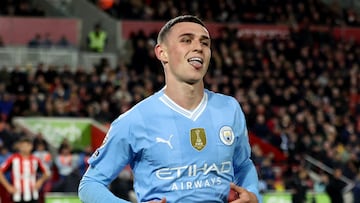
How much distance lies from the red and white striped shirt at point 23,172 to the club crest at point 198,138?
837 cm

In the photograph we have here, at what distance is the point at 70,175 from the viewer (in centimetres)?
1502

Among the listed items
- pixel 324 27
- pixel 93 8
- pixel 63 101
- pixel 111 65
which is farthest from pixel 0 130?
pixel 324 27

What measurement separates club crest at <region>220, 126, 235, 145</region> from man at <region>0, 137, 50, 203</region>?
820 centimetres

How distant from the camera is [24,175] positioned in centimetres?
1240

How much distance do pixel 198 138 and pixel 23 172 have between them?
857 cm

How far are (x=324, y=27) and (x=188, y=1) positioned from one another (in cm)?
469

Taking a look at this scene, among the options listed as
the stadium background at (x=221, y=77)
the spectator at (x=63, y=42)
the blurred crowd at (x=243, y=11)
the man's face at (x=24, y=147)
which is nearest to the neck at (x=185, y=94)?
the man's face at (x=24, y=147)

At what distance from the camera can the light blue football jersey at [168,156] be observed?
161 inches

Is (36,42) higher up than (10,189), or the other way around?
(36,42)

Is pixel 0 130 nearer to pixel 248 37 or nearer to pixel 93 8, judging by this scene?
pixel 93 8

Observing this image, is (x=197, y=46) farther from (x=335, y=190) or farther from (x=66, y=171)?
(x=335, y=190)

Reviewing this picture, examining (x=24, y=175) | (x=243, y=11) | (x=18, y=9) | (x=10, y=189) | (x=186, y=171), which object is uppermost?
(x=18, y=9)

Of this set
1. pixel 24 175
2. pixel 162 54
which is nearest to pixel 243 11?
pixel 24 175

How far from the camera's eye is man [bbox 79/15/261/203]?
4098 mm
